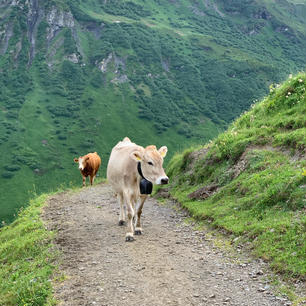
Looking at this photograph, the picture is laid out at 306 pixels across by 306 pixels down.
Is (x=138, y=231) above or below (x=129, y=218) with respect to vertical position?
below

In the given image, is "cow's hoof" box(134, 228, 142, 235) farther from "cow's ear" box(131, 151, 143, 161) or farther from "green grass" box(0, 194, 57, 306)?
"green grass" box(0, 194, 57, 306)

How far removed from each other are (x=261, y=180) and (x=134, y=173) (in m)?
3.87

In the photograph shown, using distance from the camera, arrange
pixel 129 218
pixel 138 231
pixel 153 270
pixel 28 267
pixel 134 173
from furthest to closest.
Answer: pixel 138 231
pixel 134 173
pixel 129 218
pixel 28 267
pixel 153 270

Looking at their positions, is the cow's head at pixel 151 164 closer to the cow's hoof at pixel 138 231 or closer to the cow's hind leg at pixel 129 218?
the cow's hind leg at pixel 129 218

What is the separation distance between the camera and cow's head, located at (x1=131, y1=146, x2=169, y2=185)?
10188mm

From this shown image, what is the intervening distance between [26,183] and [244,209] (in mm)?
159383

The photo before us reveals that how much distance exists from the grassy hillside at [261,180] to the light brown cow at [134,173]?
7.48 ft

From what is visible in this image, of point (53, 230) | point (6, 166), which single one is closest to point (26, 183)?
point (6, 166)

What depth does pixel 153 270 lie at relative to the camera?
27.3 ft

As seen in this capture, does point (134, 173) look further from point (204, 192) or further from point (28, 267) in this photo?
point (204, 192)

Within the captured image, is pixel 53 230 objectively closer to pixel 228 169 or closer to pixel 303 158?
pixel 228 169

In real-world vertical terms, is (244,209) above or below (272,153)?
below

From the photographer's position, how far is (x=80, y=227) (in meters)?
12.7

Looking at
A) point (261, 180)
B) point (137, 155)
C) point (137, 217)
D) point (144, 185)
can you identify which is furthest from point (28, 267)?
point (261, 180)
